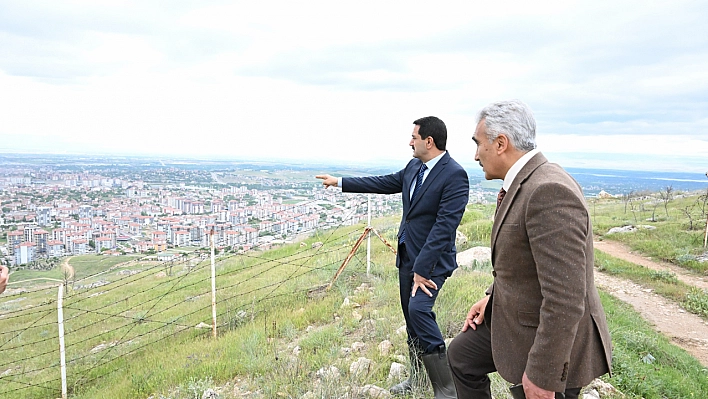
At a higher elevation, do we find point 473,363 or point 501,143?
point 501,143

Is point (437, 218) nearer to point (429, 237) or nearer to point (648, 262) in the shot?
point (429, 237)

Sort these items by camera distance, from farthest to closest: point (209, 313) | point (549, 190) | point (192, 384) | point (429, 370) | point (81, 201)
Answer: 1. point (81, 201)
2. point (209, 313)
3. point (192, 384)
4. point (429, 370)
5. point (549, 190)

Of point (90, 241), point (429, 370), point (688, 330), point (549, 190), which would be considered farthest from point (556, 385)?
point (90, 241)

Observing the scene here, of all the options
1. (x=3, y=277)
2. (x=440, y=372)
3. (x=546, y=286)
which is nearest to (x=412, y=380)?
(x=440, y=372)

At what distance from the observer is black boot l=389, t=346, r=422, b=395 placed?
3.80 metres

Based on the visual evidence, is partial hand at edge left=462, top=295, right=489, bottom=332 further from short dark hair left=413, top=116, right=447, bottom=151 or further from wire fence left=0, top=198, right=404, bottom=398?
wire fence left=0, top=198, right=404, bottom=398

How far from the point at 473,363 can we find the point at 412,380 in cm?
140

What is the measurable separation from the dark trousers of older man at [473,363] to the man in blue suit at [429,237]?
0.79 m

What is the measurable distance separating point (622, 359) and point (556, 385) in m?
3.66

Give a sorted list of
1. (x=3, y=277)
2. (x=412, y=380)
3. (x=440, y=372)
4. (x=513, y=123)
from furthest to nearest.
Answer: (x=412, y=380), (x=440, y=372), (x=3, y=277), (x=513, y=123)

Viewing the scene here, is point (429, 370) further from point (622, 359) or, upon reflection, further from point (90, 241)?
point (90, 241)

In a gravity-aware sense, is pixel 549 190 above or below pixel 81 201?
above

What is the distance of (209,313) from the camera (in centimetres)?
838

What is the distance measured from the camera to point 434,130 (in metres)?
3.77
